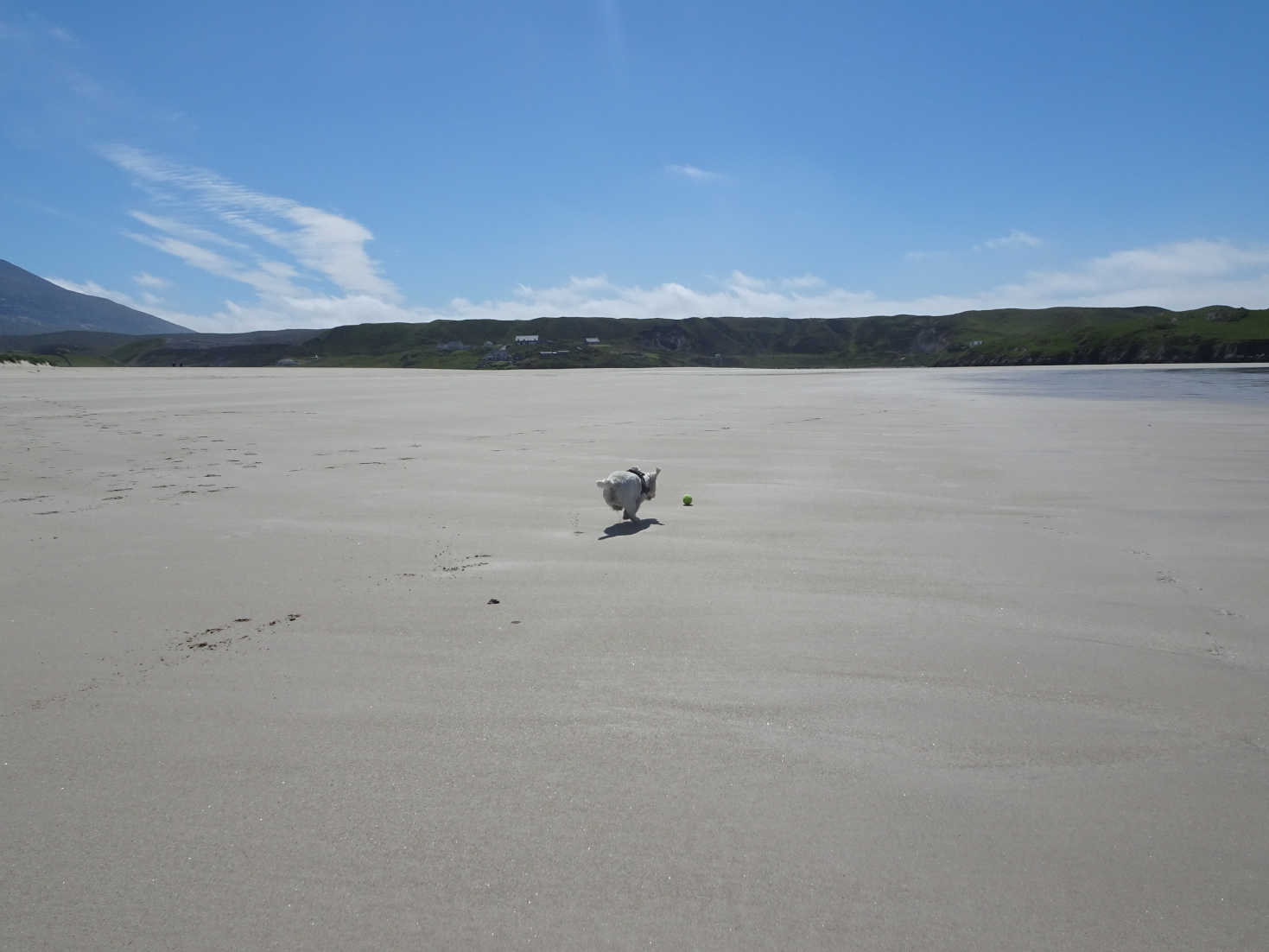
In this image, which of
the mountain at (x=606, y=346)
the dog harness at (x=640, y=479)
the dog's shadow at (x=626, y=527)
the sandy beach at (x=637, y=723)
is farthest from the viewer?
the mountain at (x=606, y=346)

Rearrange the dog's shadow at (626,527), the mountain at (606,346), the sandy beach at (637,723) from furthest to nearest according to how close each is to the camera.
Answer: the mountain at (606,346), the dog's shadow at (626,527), the sandy beach at (637,723)

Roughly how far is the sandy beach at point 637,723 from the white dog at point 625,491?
0.70 ft

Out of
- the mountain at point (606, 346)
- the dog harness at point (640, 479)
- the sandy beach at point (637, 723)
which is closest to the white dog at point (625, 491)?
the dog harness at point (640, 479)

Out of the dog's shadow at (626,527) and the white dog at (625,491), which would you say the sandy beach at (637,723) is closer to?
the dog's shadow at (626,527)

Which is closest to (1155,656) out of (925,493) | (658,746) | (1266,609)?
(1266,609)

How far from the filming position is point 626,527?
6.39 m

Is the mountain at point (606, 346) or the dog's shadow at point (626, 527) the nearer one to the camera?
the dog's shadow at point (626, 527)

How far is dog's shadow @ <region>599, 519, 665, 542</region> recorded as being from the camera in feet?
20.2

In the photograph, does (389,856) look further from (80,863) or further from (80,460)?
(80,460)

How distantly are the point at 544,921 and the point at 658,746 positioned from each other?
0.93 metres

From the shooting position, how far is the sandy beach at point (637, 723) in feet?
7.12

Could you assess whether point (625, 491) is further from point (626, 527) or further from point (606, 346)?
point (606, 346)

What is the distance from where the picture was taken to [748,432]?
13758 mm

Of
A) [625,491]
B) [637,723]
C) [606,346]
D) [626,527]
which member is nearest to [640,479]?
[625,491]
